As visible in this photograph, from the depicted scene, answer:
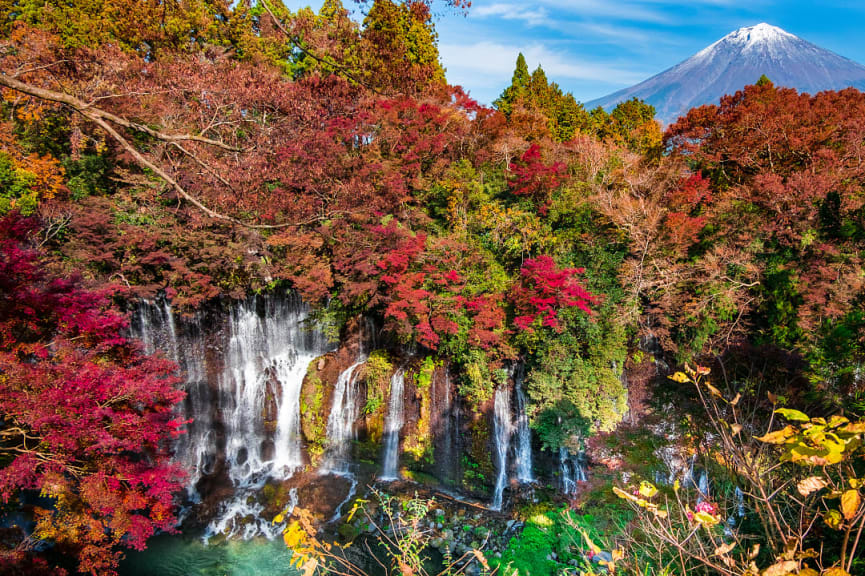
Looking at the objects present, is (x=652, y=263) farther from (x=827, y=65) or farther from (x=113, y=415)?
(x=827, y=65)

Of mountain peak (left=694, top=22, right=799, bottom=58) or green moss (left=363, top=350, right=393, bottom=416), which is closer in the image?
green moss (left=363, top=350, right=393, bottom=416)

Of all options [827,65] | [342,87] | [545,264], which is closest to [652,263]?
[545,264]

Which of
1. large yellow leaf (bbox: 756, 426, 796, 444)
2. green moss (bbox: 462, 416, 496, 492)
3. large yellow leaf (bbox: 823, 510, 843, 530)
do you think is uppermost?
large yellow leaf (bbox: 756, 426, 796, 444)

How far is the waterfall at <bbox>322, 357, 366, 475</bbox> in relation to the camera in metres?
11.6

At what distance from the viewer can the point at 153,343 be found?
12.1 meters

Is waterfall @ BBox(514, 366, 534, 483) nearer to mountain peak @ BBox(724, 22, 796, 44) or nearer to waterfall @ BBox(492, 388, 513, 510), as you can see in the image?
waterfall @ BBox(492, 388, 513, 510)

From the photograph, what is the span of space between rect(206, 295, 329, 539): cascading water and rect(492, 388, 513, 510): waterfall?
557 centimetres

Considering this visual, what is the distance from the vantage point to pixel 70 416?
20.5ft

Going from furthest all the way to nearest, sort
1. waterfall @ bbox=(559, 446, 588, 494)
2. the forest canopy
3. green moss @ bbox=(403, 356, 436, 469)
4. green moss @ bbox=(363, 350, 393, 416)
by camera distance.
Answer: green moss @ bbox=(363, 350, 393, 416) < green moss @ bbox=(403, 356, 436, 469) < waterfall @ bbox=(559, 446, 588, 494) < the forest canopy

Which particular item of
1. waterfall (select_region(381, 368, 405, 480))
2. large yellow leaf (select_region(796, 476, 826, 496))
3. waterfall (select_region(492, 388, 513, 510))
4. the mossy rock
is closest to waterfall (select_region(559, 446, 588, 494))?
waterfall (select_region(492, 388, 513, 510))

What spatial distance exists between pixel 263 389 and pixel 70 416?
6.11 m

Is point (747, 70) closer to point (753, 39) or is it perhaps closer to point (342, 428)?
point (753, 39)

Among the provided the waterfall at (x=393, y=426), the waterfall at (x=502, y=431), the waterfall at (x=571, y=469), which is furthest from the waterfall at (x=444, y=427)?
the waterfall at (x=571, y=469)

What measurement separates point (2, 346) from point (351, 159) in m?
8.39
